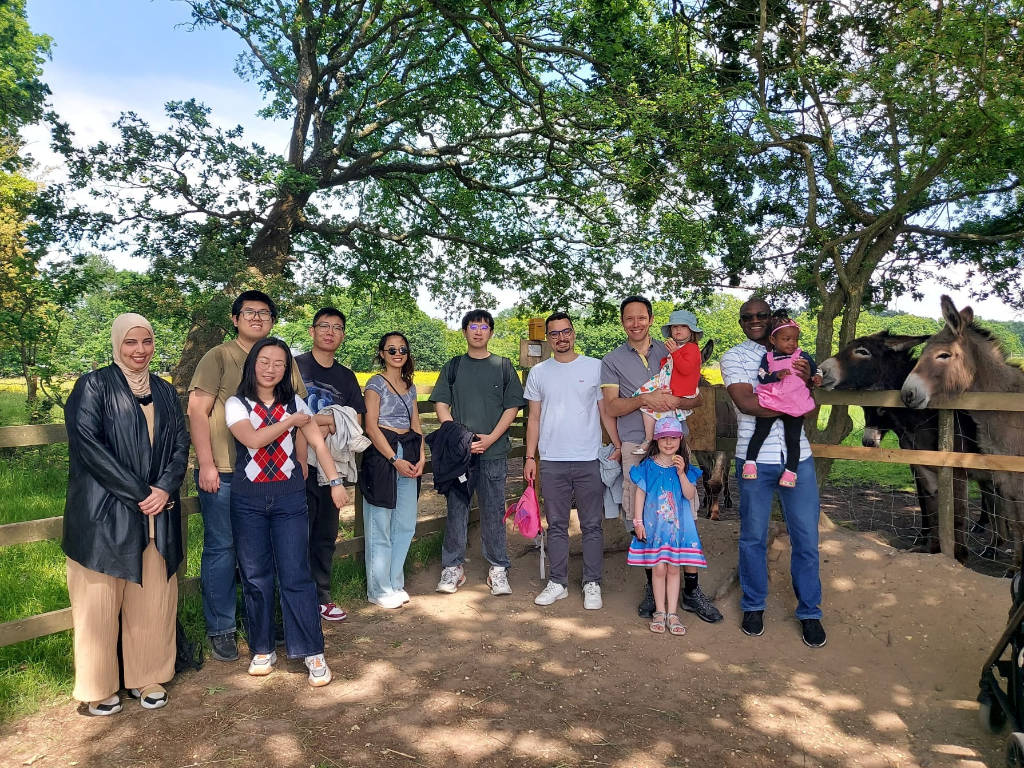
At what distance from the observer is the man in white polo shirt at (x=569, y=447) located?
4.93 metres

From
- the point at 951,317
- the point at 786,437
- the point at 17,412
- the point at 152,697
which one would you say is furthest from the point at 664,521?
the point at 17,412

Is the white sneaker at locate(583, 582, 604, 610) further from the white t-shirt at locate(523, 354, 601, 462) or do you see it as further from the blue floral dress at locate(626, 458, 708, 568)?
the white t-shirt at locate(523, 354, 601, 462)

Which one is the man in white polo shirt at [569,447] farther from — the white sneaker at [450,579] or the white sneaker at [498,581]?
the white sneaker at [450,579]

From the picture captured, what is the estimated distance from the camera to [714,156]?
723 cm

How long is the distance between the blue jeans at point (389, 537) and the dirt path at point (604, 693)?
237 mm

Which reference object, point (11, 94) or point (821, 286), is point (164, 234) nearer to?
point (11, 94)

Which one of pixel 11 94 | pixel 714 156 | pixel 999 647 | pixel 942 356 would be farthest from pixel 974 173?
pixel 11 94

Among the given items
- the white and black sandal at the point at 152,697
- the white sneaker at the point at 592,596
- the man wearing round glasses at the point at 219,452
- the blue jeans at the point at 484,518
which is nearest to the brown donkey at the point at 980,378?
the white sneaker at the point at 592,596

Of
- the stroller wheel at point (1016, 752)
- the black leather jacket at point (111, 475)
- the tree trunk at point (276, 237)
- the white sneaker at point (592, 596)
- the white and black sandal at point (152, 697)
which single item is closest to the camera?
the stroller wheel at point (1016, 752)

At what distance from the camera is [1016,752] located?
2602mm

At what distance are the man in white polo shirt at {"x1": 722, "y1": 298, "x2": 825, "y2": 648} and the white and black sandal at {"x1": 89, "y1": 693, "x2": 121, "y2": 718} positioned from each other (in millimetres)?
3712

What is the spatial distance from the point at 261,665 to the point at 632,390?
2927 mm

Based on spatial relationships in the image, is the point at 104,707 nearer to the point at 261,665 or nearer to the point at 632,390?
the point at 261,665

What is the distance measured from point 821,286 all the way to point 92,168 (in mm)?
9225
